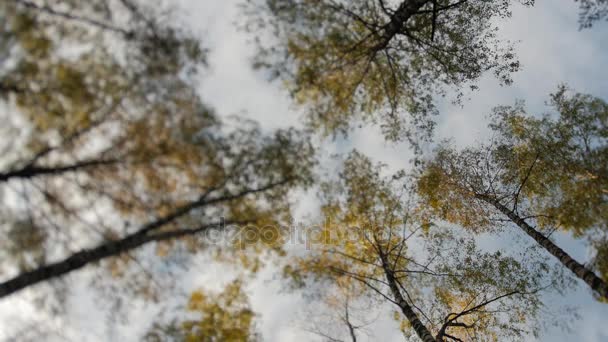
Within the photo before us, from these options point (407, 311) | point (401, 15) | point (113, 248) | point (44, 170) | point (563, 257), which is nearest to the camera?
point (44, 170)

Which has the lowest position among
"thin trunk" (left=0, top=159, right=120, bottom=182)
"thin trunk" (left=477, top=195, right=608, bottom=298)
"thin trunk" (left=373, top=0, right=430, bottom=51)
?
"thin trunk" (left=477, top=195, right=608, bottom=298)

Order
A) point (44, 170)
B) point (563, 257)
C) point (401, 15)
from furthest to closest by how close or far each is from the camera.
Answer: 1. point (563, 257)
2. point (401, 15)
3. point (44, 170)

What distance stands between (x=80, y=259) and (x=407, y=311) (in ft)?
23.2

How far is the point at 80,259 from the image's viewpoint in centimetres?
510

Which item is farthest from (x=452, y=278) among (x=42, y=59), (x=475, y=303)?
(x=42, y=59)

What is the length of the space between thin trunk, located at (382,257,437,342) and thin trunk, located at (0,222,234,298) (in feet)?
17.8

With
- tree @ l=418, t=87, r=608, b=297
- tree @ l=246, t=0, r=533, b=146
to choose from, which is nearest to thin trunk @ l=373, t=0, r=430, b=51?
tree @ l=246, t=0, r=533, b=146

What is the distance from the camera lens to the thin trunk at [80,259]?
4754 millimetres

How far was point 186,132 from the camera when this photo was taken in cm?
605

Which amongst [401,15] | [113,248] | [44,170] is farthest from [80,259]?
[401,15]

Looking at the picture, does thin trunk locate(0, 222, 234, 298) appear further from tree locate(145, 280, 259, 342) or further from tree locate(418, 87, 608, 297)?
tree locate(418, 87, 608, 297)

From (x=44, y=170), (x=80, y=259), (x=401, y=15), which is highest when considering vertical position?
(x=401, y=15)

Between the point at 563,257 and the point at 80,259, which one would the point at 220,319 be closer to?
the point at 80,259

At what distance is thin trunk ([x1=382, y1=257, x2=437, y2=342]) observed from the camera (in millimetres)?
7342
